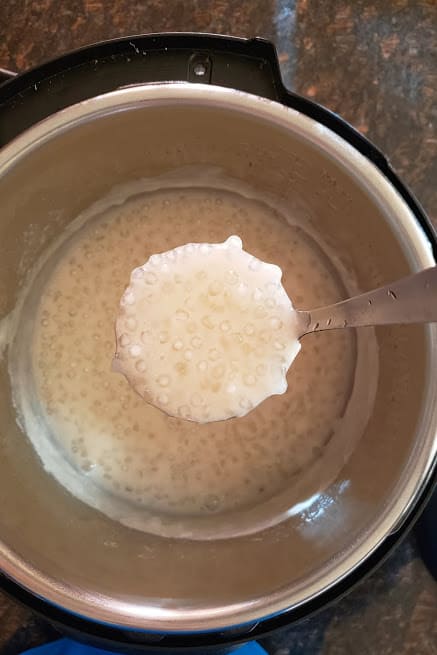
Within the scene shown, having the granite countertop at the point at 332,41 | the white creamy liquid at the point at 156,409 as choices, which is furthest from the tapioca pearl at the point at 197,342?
the granite countertop at the point at 332,41

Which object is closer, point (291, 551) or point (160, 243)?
point (291, 551)

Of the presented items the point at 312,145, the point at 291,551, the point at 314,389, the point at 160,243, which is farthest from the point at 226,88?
the point at 291,551

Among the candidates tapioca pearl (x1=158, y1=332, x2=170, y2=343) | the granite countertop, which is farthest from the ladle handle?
the granite countertop

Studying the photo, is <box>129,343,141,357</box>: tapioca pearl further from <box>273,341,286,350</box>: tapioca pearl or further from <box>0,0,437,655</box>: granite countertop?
<box>0,0,437,655</box>: granite countertop

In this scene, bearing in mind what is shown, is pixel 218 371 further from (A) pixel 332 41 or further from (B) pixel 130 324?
(A) pixel 332 41

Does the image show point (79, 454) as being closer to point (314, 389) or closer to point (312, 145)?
point (314, 389)

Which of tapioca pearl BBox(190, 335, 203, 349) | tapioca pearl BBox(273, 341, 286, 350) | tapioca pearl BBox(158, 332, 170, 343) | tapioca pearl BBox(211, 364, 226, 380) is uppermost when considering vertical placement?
tapioca pearl BBox(158, 332, 170, 343)

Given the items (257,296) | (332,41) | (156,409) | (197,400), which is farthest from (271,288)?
(332,41)
